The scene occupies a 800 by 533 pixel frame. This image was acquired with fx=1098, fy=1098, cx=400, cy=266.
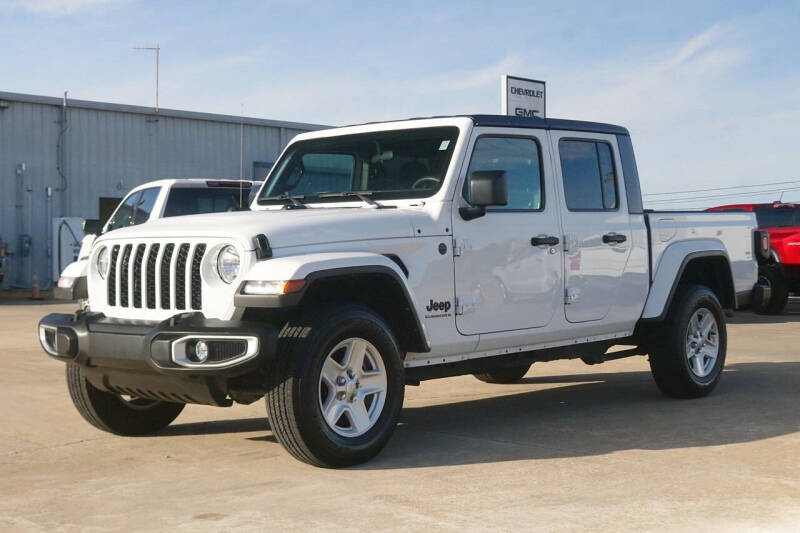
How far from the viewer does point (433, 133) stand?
22.5ft

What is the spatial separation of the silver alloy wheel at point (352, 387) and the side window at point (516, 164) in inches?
56.5

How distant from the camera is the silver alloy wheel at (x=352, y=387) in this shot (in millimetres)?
5758

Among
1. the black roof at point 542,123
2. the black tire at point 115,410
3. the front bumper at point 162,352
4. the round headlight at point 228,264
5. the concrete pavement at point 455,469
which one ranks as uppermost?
the black roof at point 542,123

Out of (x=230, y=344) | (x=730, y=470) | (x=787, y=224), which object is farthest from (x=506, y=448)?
(x=787, y=224)

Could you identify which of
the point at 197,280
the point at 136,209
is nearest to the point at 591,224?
the point at 197,280

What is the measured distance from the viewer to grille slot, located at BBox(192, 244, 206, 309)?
5707 mm

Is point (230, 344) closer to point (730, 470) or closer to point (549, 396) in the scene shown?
point (730, 470)

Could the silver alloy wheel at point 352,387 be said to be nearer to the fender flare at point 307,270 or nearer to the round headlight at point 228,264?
the fender flare at point 307,270

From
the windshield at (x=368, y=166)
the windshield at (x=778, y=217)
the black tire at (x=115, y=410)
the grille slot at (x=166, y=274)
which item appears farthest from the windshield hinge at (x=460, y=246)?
the windshield at (x=778, y=217)

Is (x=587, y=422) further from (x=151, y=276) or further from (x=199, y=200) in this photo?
(x=199, y=200)

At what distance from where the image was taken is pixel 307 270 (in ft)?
17.9

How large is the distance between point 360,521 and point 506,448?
72.6 inches

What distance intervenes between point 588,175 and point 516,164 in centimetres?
80

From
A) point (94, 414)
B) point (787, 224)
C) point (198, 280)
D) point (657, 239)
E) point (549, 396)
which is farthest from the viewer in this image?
point (787, 224)
